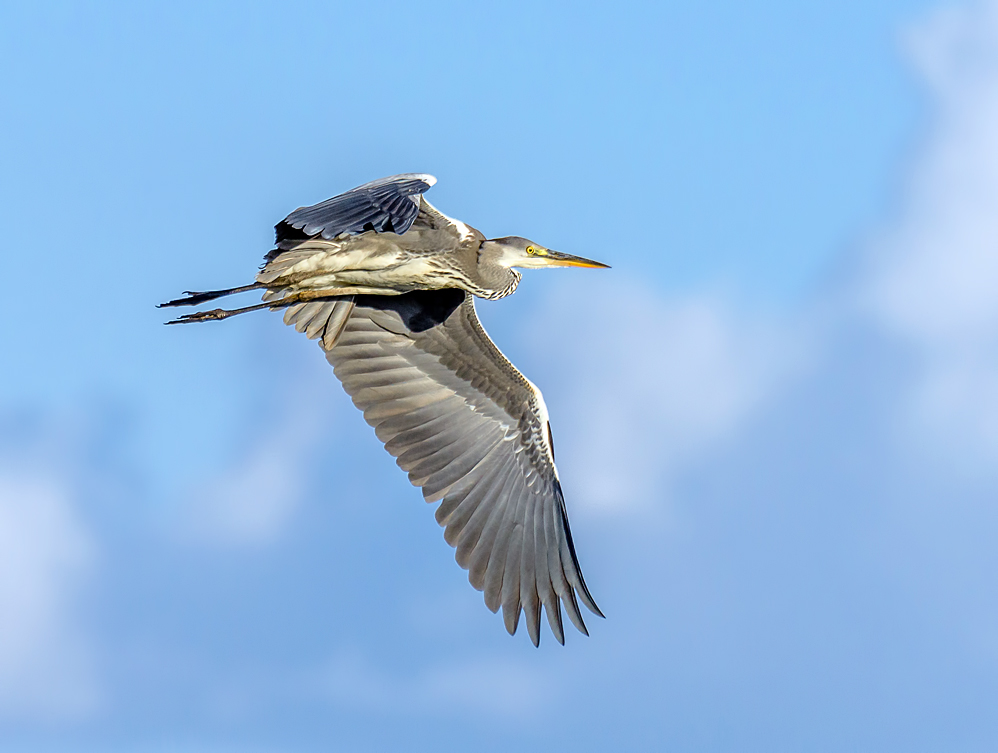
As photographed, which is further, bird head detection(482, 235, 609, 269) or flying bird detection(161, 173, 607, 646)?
bird head detection(482, 235, 609, 269)

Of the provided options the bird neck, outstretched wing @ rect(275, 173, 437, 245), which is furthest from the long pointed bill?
outstretched wing @ rect(275, 173, 437, 245)

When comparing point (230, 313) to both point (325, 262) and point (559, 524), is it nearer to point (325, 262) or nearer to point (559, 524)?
A: point (325, 262)

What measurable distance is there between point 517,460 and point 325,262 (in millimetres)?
2383

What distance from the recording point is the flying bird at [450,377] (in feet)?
33.2

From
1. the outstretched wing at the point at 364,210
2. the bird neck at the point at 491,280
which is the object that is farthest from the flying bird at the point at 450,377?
the outstretched wing at the point at 364,210

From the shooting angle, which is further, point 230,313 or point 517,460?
point 517,460

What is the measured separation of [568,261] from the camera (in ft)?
36.6

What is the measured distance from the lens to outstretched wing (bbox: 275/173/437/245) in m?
8.20

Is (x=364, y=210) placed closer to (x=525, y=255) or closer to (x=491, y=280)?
(x=491, y=280)

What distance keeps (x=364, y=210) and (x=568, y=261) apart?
3.14m

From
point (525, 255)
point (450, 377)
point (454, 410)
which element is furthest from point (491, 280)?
point (454, 410)

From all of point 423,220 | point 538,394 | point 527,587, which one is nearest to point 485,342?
point 538,394

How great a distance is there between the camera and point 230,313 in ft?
33.3

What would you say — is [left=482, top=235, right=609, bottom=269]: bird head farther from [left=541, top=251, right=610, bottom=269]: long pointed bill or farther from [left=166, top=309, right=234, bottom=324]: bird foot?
[left=166, top=309, right=234, bottom=324]: bird foot
